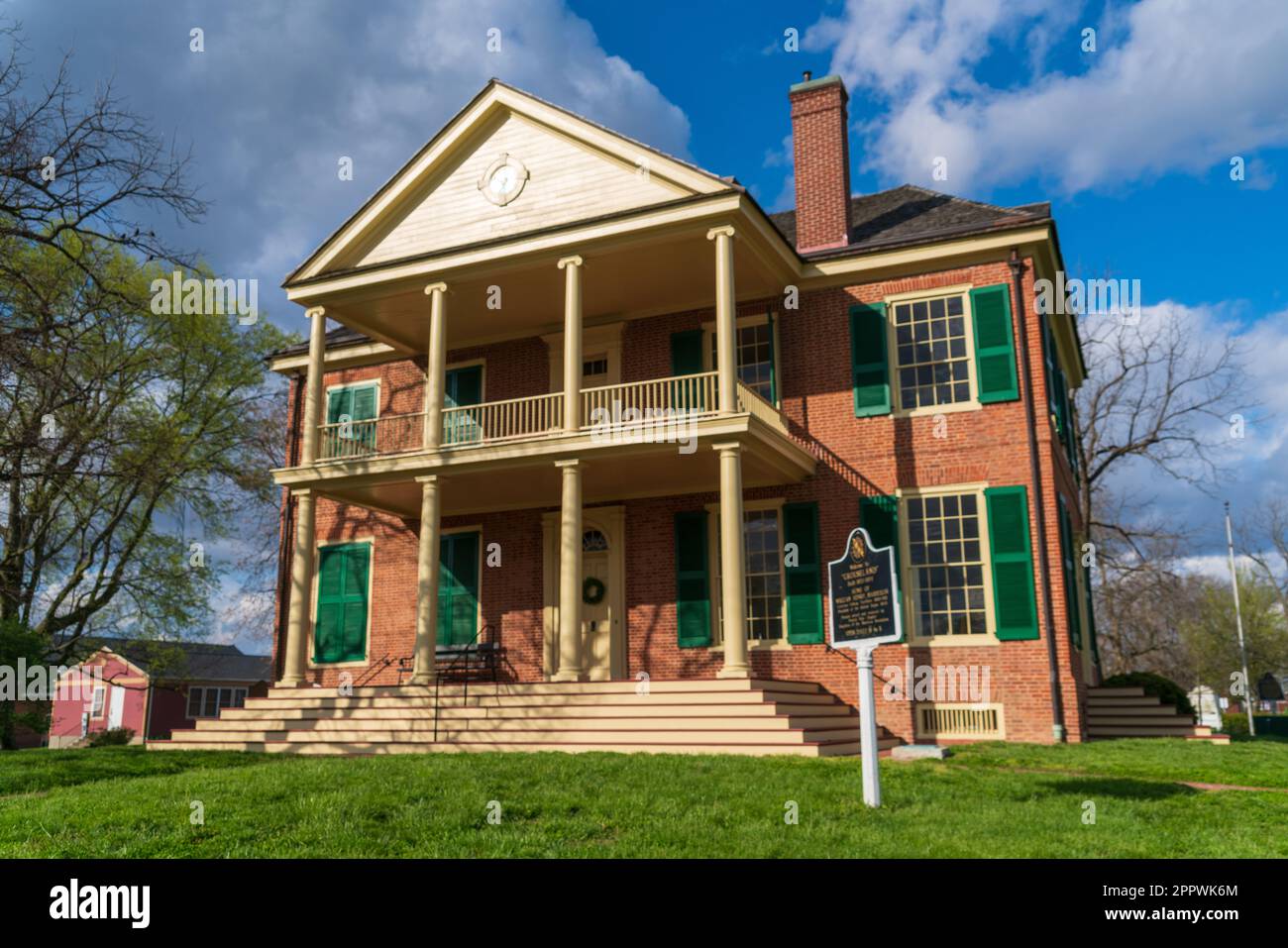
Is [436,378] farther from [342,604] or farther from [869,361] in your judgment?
[869,361]

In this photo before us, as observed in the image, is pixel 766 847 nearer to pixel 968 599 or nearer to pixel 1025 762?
pixel 1025 762

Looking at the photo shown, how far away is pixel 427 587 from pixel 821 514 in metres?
6.16

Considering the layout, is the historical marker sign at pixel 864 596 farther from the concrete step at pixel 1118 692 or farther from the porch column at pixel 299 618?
the concrete step at pixel 1118 692

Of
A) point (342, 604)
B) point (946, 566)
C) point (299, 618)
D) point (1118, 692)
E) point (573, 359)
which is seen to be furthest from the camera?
point (342, 604)

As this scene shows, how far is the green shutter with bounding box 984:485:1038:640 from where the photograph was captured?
14273 mm

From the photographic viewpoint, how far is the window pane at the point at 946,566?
14.7m

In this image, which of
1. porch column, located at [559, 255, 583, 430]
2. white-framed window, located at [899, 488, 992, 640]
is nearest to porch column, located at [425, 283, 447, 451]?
porch column, located at [559, 255, 583, 430]

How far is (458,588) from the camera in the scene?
59.6ft

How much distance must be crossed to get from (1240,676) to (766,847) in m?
31.7

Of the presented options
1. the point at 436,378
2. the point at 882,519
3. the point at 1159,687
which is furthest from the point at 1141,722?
the point at 436,378

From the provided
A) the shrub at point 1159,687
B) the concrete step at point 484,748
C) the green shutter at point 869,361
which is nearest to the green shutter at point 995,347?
the green shutter at point 869,361

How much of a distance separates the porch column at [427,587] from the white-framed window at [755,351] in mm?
4981
